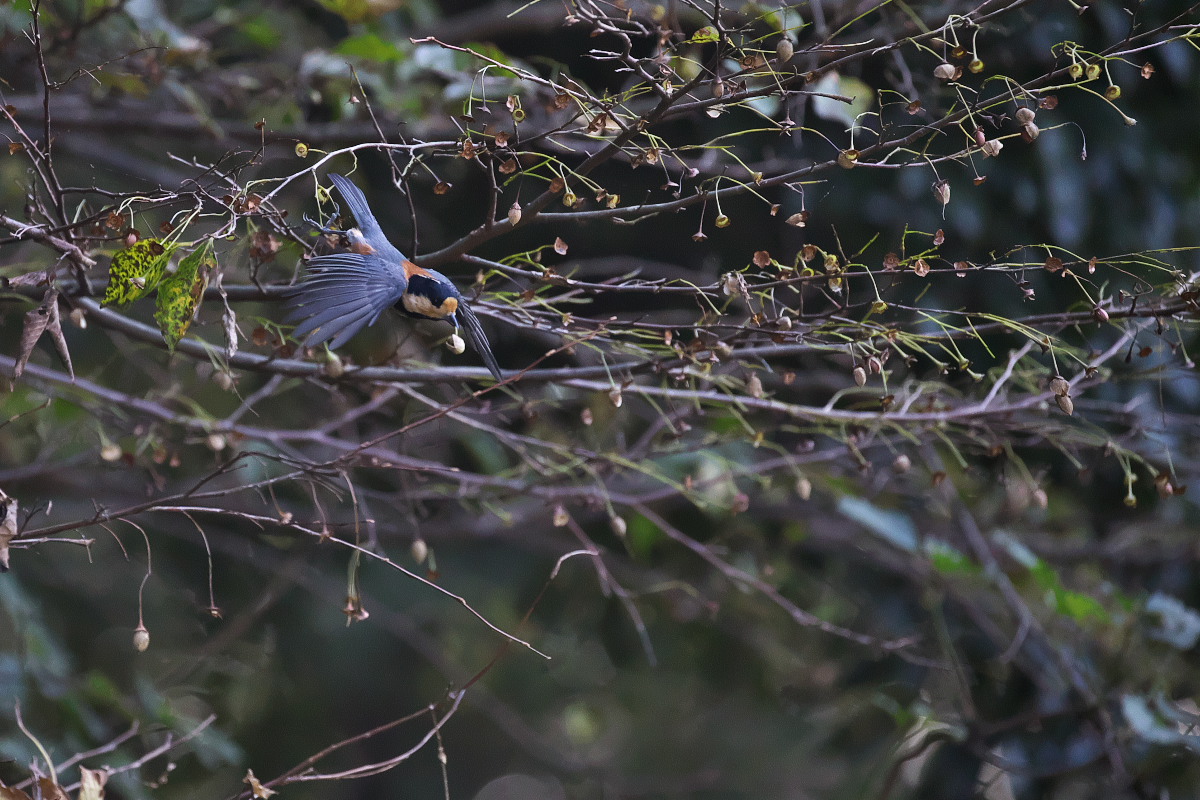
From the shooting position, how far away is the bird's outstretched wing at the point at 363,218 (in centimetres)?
120

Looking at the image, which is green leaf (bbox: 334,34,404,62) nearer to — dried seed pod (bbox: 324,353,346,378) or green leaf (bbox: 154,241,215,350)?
dried seed pod (bbox: 324,353,346,378)

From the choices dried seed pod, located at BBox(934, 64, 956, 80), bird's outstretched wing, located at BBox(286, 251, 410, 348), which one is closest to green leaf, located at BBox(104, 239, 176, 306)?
bird's outstretched wing, located at BBox(286, 251, 410, 348)

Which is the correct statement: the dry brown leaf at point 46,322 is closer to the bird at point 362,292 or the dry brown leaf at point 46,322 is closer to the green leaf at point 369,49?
the bird at point 362,292

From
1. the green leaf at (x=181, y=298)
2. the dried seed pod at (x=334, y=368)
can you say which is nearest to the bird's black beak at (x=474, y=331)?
the dried seed pod at (x=334, y=368)

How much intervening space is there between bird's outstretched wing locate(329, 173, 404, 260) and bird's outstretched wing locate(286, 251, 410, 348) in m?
0.06

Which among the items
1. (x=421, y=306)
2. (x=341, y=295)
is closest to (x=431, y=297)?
(x=421, y=306)

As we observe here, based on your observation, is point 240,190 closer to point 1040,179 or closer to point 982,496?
point 1040,179

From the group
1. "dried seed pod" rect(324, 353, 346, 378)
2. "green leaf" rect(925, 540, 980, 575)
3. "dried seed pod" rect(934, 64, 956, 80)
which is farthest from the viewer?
"green leaf" rect(925, 540, 980, 575)

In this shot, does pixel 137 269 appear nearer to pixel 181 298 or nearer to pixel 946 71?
pixel 181 298

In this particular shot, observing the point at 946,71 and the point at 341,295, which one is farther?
the point at 341,295

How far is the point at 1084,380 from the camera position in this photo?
1598 mm

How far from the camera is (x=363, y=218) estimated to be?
48.9 inches

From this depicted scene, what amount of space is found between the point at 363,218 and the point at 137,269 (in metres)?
0.28

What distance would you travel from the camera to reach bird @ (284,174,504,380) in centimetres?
104
